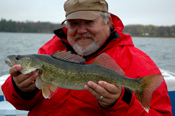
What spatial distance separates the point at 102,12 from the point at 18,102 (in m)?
2.31

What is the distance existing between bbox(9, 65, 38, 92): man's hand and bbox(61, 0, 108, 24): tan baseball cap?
54.4 inches

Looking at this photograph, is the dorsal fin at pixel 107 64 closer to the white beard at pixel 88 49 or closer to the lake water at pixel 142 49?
the white beard at pixel 88 49

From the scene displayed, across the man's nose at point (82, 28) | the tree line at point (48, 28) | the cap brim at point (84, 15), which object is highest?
the cap brim at point (84, 15)

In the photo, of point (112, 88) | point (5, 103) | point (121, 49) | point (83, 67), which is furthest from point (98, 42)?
point (5, 103)

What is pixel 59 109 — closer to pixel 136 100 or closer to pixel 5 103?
pixel 136 100

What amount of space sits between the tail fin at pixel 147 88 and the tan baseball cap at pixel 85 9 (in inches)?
59.1

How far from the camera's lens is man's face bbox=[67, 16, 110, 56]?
3.19m

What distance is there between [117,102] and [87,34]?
1451mm

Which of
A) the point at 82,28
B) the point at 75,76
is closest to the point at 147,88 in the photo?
the point at 75,76

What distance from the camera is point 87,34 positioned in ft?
10.5

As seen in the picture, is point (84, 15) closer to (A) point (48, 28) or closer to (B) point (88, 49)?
(B) point (88, 49)

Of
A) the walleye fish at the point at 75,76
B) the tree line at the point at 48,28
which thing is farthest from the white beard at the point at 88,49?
the tree line at the point at 48,28

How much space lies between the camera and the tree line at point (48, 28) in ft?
214

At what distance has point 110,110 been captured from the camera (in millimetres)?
2424
